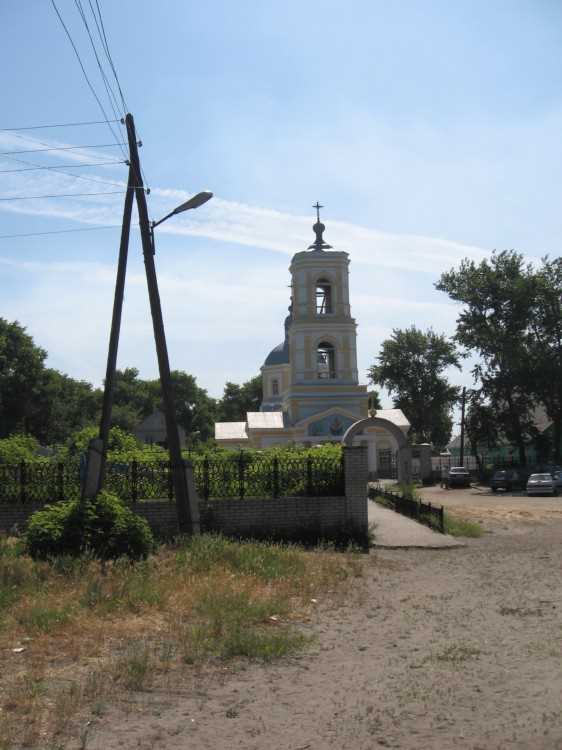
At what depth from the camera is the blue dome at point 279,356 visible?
213 ft

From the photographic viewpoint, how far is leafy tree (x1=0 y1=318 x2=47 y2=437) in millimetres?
54844

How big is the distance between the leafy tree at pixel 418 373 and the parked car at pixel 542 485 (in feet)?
119

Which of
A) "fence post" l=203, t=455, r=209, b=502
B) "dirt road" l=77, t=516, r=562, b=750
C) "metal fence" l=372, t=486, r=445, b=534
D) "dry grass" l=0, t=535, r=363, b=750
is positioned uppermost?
"fence post" l=203, t=455, r=209, b=502

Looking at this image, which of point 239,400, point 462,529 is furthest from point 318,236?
point 239,400

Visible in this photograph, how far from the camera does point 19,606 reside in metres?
9.31

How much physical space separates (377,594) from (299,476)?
238 inches

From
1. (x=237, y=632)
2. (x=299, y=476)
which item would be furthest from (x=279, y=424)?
(x=237, y=632)

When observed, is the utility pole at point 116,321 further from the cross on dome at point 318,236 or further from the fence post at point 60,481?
the cross on dome at point 318,236

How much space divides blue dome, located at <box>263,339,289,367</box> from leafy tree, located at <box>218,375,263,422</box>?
113ft

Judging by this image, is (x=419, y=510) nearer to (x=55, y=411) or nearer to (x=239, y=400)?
(x=55, y=411)

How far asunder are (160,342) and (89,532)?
396 centimetres

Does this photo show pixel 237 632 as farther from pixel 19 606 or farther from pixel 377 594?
pixel 377 594

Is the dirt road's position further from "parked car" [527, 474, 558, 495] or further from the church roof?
the church roof

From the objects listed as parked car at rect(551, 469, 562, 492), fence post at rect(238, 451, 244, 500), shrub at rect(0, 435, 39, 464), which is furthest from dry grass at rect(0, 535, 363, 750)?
parked car at rect(551, 469, 562, 492)
